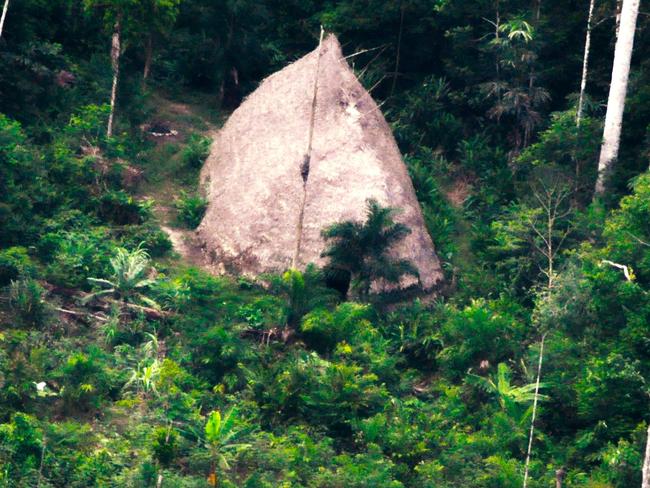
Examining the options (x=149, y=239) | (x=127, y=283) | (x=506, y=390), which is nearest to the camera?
(x=506, y=390)

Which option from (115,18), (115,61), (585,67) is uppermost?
(115,18)

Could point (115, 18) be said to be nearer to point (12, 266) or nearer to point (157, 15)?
point (157, 15)

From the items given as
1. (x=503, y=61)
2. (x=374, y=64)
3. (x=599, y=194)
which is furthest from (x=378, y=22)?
(x=599, y=194)

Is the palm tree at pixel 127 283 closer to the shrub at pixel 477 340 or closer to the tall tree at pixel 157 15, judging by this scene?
the shrub at pixel 477 340

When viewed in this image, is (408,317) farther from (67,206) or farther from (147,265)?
(67,206)

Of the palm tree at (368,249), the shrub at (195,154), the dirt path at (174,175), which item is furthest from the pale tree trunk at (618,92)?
the shrub at (195,154)

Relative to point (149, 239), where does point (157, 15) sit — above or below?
above

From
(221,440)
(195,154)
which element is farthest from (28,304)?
(195,154)
